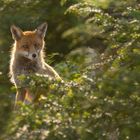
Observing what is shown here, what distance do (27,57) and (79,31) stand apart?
4.73 meters

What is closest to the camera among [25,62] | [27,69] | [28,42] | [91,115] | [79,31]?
[91,115]

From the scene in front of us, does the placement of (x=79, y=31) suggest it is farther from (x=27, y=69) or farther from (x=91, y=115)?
(x=27, y=69)

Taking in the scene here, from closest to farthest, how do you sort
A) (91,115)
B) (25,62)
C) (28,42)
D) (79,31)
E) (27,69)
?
1. (91,115)
2. (79,31)
3. (27,69)
4. (25,62)
5. (28,42)

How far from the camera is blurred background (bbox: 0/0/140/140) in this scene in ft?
19.1

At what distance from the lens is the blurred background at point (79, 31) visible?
5.83 metres

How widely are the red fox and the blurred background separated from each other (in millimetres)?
287

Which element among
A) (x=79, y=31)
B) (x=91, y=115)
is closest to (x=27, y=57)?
(x=79, y=31)

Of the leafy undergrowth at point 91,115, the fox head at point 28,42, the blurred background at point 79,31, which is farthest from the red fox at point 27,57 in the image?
the leafy undergrowth at point 91,115

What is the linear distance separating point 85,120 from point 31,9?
27.9ft

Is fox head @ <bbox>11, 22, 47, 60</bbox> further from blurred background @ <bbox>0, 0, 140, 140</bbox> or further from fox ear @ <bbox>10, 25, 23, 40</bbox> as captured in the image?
blurred background @ <bbox>0, 0, 140, 140</bbox>

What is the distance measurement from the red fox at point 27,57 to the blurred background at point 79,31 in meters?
0.29

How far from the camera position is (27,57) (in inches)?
395

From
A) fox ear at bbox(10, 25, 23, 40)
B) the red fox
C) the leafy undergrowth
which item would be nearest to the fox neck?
the red fox

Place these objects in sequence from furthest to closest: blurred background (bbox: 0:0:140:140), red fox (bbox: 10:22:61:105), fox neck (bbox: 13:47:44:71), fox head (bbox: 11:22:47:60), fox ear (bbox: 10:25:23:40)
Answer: fox ear (bbox: 10:25:23:40)
fox head (bbox: 11:22:47:60)
fox neck (bbox: 13:47:44:71)
red fox (bbox: 10:22:61:105)
blurred background (bbox: 0:0:140:140)
